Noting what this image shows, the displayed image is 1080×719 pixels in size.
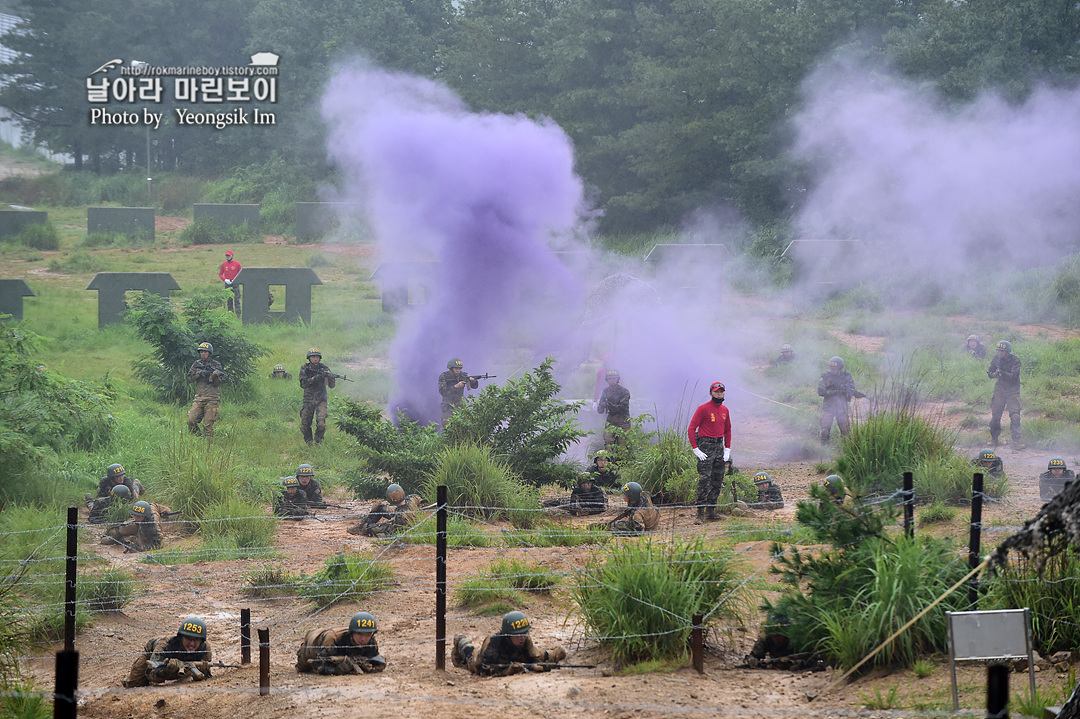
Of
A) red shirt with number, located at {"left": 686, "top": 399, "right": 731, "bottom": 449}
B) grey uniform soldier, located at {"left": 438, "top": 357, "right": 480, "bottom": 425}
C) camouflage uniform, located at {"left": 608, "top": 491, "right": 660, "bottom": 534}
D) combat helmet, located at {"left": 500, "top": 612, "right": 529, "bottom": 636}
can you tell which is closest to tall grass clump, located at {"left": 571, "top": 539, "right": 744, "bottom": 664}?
combat helmet, located at {"left": 500, "top": 612, "right": 529, "bottom": 636}

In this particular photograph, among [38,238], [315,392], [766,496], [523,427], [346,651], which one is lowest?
[346,651]

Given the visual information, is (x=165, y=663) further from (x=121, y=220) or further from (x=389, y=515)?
(x=121, y=220)

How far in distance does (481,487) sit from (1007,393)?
7.97m

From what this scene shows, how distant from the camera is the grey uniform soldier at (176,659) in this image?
23.7ft

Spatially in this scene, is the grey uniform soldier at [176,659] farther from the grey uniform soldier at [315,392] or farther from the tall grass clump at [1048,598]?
the grey uniform soldier at [315,392]

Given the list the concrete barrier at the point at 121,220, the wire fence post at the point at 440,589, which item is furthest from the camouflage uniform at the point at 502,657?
the concrete barrier at the point at 121,220

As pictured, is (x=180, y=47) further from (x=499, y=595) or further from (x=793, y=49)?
(x=499, y=595)

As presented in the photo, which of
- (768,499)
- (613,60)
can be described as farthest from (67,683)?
(613,60)

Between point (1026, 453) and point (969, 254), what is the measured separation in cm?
987

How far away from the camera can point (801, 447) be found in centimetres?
1547

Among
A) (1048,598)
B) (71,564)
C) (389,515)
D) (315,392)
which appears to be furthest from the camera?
(315,392)

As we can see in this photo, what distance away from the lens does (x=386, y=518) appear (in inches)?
439

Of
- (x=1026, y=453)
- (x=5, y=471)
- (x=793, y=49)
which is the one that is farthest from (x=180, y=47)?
(x=1026, y=453)

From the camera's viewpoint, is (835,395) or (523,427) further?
(835,395)
